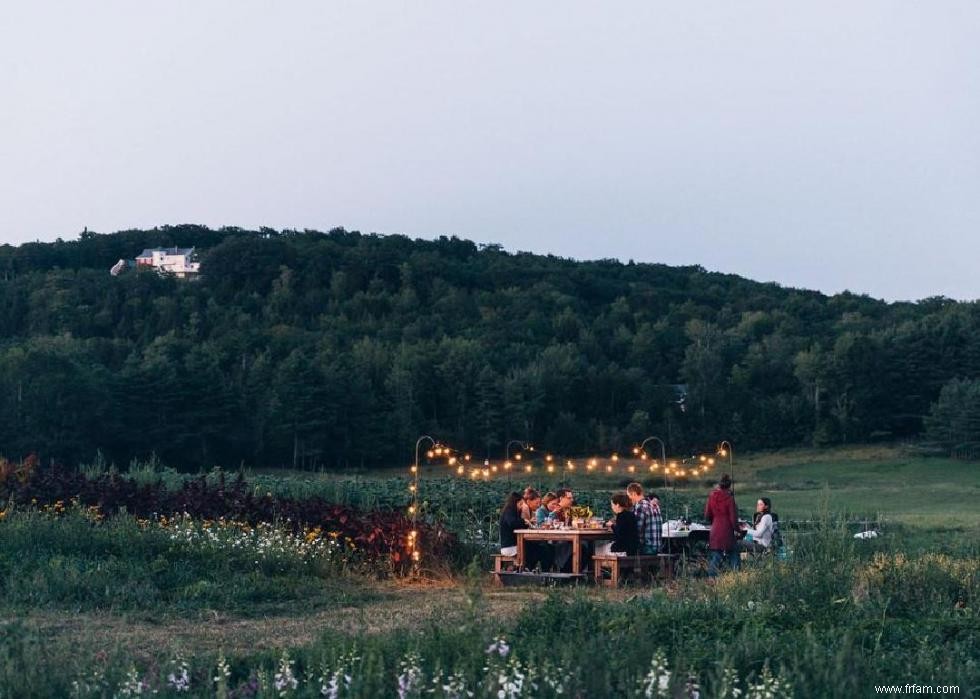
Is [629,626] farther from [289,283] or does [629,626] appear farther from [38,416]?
[289,283]

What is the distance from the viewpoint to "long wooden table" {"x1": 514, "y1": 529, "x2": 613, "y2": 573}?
52.6ft

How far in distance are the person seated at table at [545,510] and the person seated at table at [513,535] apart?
1.11ft

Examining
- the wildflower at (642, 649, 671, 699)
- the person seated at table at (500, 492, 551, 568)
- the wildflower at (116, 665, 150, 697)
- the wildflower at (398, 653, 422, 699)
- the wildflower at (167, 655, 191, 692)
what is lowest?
the person seated at table at (500, 492, 551, 568)

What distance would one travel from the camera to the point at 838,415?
63.0m

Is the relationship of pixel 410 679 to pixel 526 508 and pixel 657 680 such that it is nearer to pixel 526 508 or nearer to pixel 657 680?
pixel 657 680

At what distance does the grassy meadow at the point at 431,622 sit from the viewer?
6.74 m

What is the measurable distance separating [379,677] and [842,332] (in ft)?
222

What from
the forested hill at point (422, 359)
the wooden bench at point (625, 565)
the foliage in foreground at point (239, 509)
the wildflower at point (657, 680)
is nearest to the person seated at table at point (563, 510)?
the wooden bench at point (625, 565)

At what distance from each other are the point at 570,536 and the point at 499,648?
9.02 meters

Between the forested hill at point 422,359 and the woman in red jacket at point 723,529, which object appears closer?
the woman in red jacket at point 723,529

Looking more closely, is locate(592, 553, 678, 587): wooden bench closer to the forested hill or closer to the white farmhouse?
the forested hill

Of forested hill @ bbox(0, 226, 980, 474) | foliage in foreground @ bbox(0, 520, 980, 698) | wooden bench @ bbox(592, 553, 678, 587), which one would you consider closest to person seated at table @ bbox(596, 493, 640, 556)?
wooden bench @ bbox(592, 553, 678, 587)

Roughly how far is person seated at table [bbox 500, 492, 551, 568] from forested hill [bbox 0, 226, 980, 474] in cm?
3816

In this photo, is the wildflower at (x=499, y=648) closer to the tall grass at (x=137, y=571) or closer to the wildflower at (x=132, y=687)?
the wildflower at (x=132, y=687)
